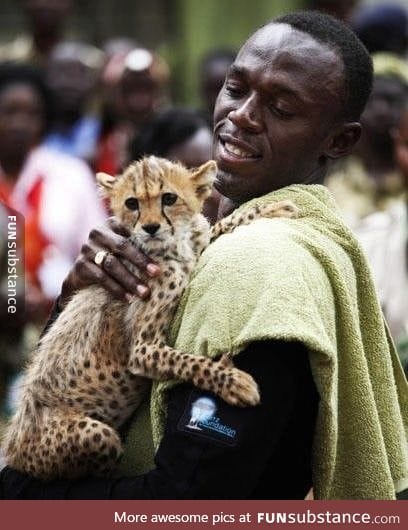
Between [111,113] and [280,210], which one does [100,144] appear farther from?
[280,210]

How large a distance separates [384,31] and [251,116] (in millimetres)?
6200

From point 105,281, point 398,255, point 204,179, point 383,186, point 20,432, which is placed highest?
point 204,179

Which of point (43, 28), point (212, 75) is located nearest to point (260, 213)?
point (212, 75)

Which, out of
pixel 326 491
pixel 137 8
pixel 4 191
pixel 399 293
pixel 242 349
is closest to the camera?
pixel 242 349

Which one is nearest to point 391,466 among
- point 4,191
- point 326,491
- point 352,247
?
point 326,491

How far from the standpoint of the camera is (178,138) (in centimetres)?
697

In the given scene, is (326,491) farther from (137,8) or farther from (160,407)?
(137,8)

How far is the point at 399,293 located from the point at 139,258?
11.1 ft

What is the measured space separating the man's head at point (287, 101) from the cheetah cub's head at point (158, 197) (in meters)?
0.07

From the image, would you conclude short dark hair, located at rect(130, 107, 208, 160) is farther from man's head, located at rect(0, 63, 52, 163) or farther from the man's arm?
the man's arm

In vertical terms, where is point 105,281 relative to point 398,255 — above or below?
above

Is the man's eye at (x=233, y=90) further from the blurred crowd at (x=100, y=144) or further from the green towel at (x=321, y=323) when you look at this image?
the blurred crowd at (x=100, y=144)

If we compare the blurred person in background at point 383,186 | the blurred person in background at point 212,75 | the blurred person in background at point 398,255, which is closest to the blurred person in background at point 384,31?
the blurred person in background at point 383,186

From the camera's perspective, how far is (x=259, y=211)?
3.65 m
